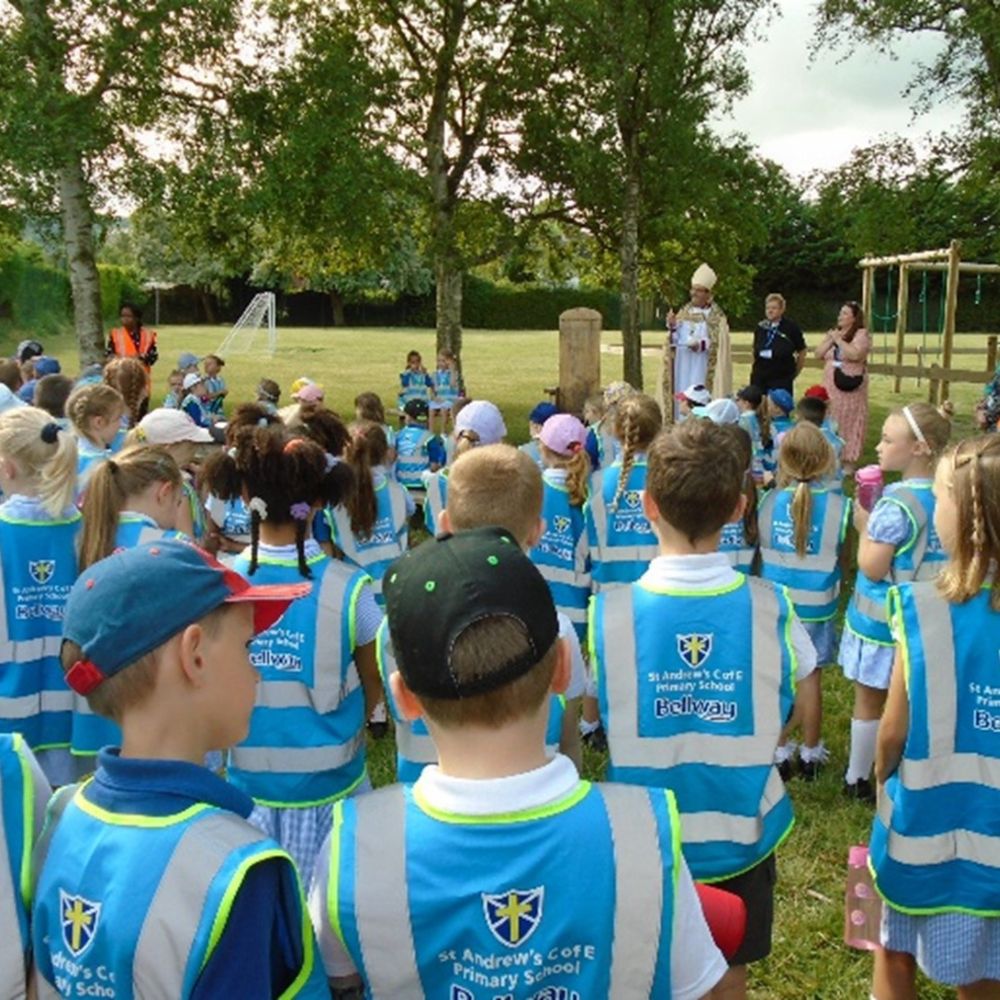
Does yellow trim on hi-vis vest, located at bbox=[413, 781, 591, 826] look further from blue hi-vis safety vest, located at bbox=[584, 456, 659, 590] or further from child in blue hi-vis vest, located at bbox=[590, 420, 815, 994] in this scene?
blue hi-vis safety vest, located at bbox=[584, 456, 659, 590]

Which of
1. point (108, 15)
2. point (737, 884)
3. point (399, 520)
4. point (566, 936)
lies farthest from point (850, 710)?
point (108, 15)

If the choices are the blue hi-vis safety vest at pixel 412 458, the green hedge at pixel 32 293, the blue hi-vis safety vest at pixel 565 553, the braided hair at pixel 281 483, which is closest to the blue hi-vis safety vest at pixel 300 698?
the braided hair at pixel 281 483

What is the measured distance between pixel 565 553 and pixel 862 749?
167 cm

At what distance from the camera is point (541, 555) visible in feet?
17.1

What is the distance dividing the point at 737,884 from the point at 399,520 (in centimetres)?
364

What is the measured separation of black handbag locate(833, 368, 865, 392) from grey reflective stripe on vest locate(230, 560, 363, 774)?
34.5ft

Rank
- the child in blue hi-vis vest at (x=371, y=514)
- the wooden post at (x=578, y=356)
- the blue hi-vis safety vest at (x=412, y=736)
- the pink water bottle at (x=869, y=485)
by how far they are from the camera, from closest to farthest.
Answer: the blue hi-vis safety vest at (x=412, y=736), the pink water bottle at (x=869, y=485), the child in blue hi-vis vest at (x=371, y=514), the wooden post at (x=578, y=356)

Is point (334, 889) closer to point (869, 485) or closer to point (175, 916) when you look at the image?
point (175, 916)

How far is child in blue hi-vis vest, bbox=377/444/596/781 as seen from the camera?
2.98 meters

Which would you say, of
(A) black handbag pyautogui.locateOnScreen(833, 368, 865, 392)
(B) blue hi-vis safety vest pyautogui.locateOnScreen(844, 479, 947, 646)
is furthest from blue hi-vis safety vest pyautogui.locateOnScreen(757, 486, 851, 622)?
(A) black handbag pyautogui.locateOnScreen(833, 368, 865, 392)

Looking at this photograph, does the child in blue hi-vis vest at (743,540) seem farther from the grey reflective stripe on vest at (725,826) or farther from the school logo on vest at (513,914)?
the school logo on vest at (513,914)

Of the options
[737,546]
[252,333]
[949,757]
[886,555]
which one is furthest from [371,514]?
[252,333]

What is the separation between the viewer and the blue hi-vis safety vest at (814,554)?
5.32 m

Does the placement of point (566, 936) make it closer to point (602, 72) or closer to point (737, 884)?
point (737, 884)
